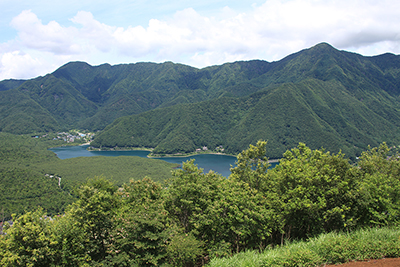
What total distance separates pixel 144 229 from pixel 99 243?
477 cm

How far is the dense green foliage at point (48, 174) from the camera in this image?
82338 millimetres

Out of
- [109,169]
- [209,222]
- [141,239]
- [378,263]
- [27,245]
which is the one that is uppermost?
[378,263]

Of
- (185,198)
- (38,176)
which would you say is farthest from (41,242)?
(38,176)

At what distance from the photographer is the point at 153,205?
22391mm

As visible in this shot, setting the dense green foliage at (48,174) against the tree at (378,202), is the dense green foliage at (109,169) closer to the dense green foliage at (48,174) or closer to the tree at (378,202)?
the dense green foliage at (48,174)

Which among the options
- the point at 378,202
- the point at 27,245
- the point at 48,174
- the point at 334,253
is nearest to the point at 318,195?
the point at 378,202

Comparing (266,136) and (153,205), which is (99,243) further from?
(266,136)

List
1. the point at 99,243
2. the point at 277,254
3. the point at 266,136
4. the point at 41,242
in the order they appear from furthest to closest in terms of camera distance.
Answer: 1. the point at 266,136
2. the point at 99,243
3. the point at 41,242
4. the point at 277,254

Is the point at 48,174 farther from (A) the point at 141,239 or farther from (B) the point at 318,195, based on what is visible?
(B) the point at 318,195

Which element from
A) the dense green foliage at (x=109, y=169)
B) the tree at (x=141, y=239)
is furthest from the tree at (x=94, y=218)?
the dense green foliage at (x=109, y=169)

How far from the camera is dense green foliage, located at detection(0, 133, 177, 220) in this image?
82338mm

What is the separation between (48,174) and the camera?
11825 cm

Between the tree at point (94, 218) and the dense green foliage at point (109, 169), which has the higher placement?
the tree at point (94, 218)

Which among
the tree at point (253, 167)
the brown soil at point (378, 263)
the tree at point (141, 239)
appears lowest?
the tree at point (141, 239)
